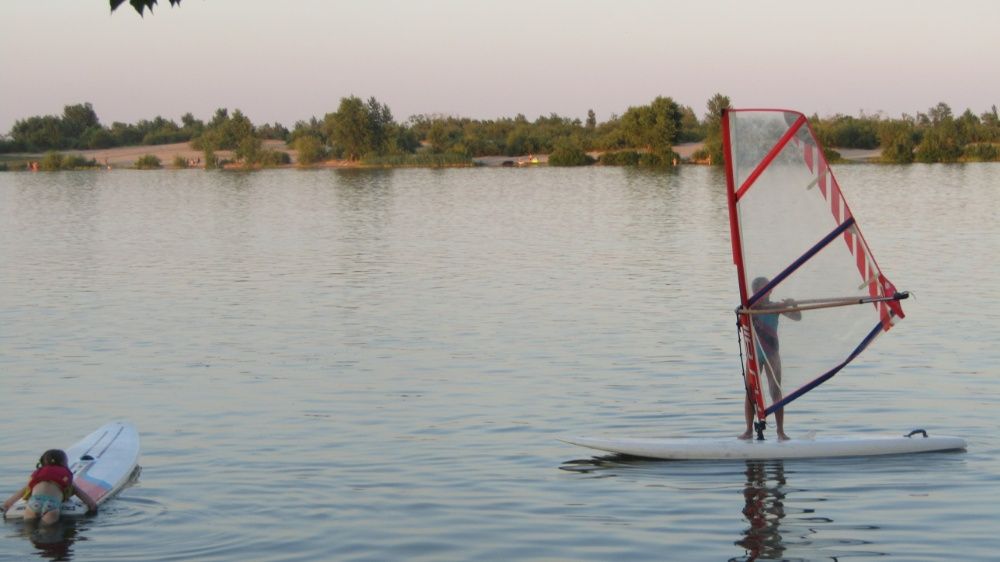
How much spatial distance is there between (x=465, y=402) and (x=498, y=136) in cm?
12575

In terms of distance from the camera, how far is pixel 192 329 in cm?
2030

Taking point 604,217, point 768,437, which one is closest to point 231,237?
point 604,217

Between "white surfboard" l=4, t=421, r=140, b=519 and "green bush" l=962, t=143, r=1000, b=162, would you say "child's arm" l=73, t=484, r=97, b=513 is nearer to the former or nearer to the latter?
"white surfboard" l=4, t=421, r=140, b=519

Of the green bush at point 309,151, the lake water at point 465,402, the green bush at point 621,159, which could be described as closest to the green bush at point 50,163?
the green bush at point 309,151

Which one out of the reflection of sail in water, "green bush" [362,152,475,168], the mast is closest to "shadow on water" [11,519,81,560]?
the reflection of sail in water

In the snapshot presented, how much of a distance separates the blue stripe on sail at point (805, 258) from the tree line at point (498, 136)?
291 ft

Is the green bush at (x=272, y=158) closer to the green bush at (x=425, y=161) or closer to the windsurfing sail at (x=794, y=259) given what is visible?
the green bush at (x=425, y=161)

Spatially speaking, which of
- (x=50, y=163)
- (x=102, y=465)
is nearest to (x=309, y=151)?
(x=50, y=163)

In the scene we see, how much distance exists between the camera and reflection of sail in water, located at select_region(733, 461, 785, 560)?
9742mm

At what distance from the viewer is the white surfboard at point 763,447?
11.7m

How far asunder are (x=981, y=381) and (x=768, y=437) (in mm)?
4367

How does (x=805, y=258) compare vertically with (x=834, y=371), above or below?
above

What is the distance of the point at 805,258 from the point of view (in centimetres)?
1134

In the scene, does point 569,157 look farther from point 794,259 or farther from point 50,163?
point 794,259
